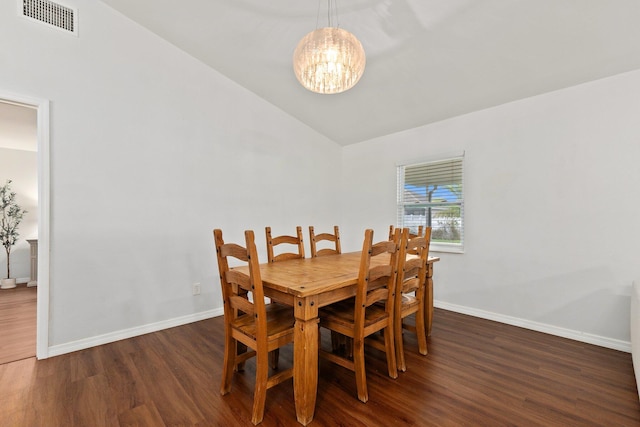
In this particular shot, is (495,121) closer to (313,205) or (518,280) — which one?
(518,280)

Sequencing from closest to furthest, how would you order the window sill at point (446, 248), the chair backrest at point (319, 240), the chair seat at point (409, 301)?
the chair seat at point (409, 301) → the chair backrest at point (319, 240) → the window sill at point (446, 248)

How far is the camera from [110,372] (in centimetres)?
212

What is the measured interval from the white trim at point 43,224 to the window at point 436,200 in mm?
3790

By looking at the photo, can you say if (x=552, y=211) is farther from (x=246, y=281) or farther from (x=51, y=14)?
(x=51, y=14)

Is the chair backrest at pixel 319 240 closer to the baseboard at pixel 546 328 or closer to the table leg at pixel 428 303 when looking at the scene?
the table leg at pixel 428 303

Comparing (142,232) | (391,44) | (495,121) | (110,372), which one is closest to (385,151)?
(495,121)

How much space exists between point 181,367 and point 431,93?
3.50 m

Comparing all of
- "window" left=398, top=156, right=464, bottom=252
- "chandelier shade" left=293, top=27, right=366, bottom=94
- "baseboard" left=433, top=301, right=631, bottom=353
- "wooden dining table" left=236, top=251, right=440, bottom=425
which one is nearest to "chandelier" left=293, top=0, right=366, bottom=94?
"chandelier shade" left=293, top=27, right=366, bottom=94

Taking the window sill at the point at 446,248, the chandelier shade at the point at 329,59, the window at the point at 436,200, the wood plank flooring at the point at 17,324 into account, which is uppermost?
the chandelier shade at the point at 329,59

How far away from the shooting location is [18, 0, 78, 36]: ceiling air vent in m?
2.33

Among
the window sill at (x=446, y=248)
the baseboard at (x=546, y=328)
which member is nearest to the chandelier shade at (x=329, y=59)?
the window sill at (x=446, y=248)

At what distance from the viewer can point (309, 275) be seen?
1.91 metres

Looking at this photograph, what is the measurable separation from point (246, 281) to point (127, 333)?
194 centimetres

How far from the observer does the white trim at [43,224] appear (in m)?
2.33
